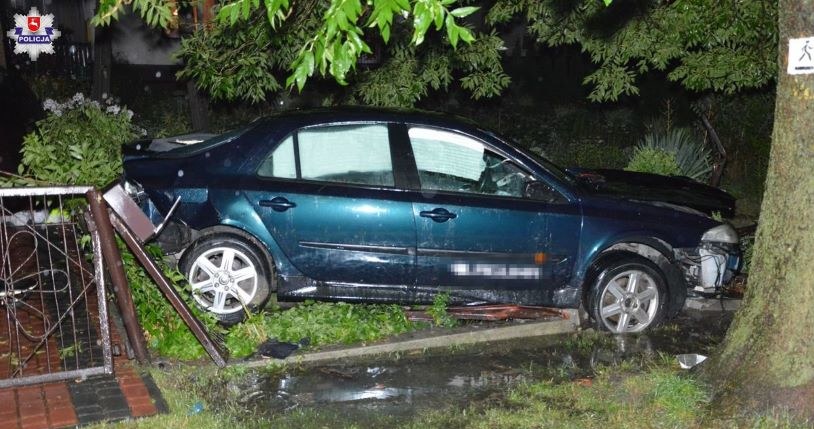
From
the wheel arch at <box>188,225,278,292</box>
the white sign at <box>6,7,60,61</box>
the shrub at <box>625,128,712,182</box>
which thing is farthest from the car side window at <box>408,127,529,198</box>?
the white sign at <box>6,7,60,61</box>

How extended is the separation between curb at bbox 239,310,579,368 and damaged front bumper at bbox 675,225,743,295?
3.67 feet

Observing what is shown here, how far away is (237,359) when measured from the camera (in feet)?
Result: 22.1

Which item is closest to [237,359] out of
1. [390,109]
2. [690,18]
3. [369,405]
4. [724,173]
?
[369,405]

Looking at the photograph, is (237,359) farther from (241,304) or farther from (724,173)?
(724,173)

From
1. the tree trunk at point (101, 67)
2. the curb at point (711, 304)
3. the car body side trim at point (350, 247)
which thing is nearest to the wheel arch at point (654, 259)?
the curb at point (711, 304)

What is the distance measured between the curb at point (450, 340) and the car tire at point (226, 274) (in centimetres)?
79

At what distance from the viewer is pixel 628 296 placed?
779 centimetres

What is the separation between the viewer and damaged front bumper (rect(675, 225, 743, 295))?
316 inches

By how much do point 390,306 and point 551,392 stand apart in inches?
76.9

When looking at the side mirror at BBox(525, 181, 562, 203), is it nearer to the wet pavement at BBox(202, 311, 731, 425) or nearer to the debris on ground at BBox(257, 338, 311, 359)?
the wet pavement at BBox(202, 311, 731, 425)

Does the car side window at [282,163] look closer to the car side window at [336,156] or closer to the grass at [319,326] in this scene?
the car side window at [336,156]

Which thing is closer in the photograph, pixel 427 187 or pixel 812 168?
pixel 812 168

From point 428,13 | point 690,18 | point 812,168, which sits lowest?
point 812,168

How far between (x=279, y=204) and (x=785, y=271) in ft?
12.3
